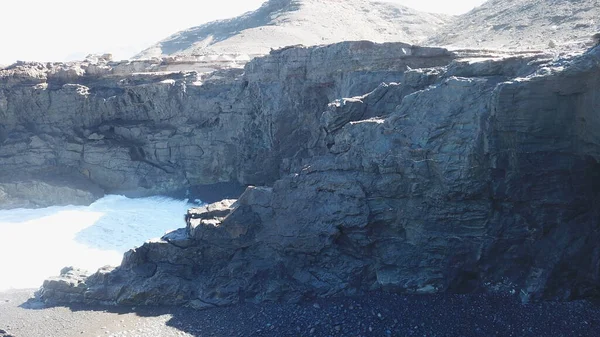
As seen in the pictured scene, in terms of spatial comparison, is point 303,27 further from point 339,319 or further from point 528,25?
point 339,319

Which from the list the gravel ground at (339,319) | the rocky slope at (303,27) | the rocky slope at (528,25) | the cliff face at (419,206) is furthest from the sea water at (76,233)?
the rocky slope at (303,27)

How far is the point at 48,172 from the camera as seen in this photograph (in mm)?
29719

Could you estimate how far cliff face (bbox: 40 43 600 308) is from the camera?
42.4ft

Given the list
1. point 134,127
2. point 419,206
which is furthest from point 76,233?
point 419,206

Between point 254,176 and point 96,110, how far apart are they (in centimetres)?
1067


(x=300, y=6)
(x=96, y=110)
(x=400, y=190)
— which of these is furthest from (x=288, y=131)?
(x=300, y=6)

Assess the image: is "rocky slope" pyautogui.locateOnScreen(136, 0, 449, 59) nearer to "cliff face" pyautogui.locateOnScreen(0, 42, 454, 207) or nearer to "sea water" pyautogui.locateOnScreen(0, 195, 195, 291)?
"cliff face" pyautogui.locateOnScreen(0, 42, 454, 207)

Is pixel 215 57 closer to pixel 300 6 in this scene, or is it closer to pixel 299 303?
pixel 299 303

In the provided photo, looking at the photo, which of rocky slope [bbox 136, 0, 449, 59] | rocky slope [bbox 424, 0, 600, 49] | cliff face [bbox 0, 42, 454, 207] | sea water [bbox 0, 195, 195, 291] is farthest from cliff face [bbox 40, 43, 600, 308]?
rocky slope [bbox 136, 0, 449, 59]

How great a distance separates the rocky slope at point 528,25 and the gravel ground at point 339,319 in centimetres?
1146

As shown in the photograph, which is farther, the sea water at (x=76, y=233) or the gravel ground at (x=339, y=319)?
the sea water at (x=76, y=233)

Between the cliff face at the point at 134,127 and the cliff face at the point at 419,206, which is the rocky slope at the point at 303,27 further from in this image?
the cliff face at the point at 419,206

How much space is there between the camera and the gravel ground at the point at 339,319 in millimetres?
13242

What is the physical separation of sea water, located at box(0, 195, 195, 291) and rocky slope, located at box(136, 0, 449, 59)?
2225 cm
